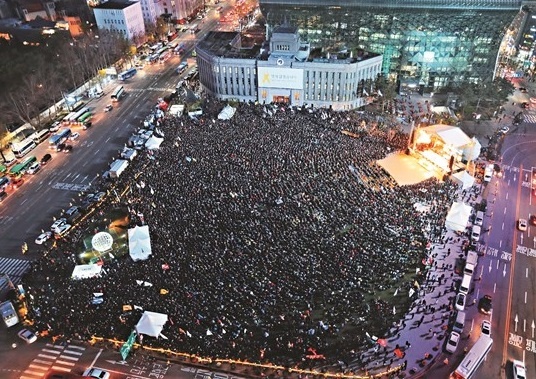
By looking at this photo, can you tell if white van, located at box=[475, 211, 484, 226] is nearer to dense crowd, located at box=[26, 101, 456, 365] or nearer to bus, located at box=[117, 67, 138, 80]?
dense crowd, located at box=[26, 101, 456, 365]

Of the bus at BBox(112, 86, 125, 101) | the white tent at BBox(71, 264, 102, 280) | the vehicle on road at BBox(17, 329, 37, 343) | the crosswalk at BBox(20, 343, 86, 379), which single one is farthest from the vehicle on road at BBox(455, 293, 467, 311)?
the bus at BBox(112, 86, 125, 101)

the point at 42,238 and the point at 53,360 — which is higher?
the point at 42,238

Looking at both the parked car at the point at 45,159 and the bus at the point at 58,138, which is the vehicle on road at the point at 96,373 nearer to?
the parked car at the point at 45,159

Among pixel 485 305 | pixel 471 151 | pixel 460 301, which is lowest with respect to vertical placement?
pixel 485 305

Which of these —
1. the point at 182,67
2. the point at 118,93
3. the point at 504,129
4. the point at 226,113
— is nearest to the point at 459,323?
the point at 504,129

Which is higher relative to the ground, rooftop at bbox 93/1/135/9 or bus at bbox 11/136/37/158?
rooftop at bbox 93/1/135/9

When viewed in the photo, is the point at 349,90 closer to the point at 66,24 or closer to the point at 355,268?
the point at 355,268

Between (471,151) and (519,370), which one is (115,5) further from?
(519,370)
